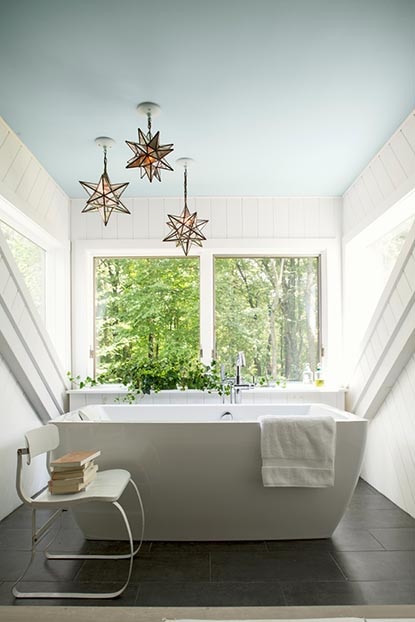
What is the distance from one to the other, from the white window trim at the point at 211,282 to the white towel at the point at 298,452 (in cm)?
183

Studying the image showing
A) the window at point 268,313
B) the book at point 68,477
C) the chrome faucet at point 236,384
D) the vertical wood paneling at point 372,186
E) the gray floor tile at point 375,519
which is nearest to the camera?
the book at point 68,477

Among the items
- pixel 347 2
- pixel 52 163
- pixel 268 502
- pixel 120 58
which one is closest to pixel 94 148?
pixel 52 163

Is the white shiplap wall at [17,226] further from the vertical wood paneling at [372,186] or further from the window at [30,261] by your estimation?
the vertical wood paneling at [372,186]

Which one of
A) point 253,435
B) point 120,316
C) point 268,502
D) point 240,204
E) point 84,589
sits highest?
point 240,204

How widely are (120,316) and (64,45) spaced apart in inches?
108

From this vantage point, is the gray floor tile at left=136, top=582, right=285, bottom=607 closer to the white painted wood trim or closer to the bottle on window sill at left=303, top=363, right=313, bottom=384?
the white painted wood trim

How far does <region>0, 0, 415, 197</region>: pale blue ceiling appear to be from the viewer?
212cm

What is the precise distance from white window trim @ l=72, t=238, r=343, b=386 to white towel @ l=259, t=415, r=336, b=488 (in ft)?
6.01

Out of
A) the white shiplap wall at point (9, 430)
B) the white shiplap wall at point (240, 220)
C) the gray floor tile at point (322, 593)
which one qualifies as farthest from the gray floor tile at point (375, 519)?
the white shiplap wall at point (240, 220)

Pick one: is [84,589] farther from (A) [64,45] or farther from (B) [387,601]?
(A) [64,45]

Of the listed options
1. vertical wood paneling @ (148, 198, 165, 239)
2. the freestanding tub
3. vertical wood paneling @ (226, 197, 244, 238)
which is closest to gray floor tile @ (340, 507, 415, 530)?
the freestanding tub

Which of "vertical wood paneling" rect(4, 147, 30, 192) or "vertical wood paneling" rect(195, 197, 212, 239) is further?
"vertical wood paneling" rect(195, 197, 212, 239)

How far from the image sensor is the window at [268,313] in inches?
183

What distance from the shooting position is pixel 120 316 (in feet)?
15.4
